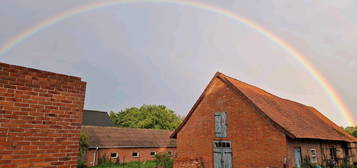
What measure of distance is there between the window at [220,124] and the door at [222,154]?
0.56 meters

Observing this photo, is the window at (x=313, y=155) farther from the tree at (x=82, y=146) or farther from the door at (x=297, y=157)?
the tree at (x=82, y=146)

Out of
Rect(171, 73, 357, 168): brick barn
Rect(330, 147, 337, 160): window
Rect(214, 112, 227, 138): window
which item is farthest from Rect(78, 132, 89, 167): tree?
Rect(330, 147, 337, 160): window

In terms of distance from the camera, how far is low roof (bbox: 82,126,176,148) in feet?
85.5

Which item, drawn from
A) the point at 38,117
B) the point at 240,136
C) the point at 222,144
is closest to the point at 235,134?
the point at 240,136

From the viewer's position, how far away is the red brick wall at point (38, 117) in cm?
365

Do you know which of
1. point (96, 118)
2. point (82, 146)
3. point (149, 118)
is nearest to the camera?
point (82, 146)

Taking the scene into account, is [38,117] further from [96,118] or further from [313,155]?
[96,118]

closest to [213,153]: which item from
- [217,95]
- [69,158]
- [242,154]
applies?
[242,154]

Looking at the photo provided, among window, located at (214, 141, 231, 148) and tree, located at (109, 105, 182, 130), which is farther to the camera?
tree, located at (109, 105, 182, 130)

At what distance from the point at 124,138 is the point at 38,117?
26.4 meters

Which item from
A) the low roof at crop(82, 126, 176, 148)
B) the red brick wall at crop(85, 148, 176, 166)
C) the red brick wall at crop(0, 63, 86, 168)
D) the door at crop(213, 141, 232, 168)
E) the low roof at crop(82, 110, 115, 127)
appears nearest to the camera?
the red brick wall at crop(0, 63, 86, 168)

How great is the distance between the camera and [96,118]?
128ft

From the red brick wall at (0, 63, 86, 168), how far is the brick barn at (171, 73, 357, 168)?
41.6ft

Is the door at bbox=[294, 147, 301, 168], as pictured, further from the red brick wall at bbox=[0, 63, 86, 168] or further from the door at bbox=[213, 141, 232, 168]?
the red brick wall at bbox=[0, 63, 86, 168]
